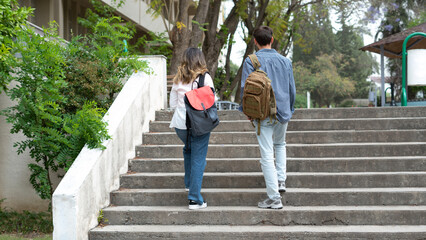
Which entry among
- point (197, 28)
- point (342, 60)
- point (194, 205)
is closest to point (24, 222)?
point (194, 205)

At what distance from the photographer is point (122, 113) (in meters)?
5.84

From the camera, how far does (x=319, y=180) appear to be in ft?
17.7

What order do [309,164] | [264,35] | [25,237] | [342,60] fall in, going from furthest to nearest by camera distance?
[342,60] → [25,237] → [309,164] → [264,35]

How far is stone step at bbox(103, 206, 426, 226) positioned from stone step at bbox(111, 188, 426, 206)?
0.12 meters

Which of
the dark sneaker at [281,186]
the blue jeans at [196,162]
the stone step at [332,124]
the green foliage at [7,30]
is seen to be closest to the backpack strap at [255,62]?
the blue jeans at [196,162]

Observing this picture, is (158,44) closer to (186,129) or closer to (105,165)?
(105,165)

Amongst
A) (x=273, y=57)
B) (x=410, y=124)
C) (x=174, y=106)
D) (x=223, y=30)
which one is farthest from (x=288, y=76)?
(x=223, y=30)

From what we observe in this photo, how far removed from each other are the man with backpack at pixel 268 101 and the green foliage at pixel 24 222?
3.70m

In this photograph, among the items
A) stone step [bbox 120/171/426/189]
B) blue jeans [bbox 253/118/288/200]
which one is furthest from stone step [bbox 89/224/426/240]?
stone step [bbox 120/171/426/189]

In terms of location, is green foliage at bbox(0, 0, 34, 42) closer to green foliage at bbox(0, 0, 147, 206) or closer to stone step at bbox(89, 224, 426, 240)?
green foliage at bbox(0, 0, 147, 206)

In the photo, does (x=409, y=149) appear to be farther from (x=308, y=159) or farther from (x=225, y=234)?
(x=225, y=234)

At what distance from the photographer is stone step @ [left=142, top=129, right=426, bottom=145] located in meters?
6.30

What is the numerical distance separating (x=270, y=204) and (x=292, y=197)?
342 mm

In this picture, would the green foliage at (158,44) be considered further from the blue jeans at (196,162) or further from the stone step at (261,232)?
the stone step at (261,232)
